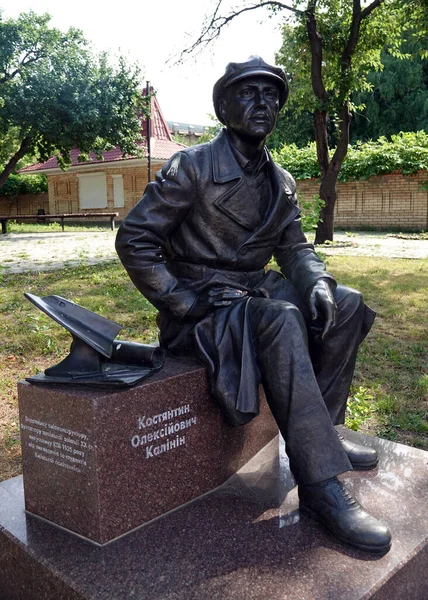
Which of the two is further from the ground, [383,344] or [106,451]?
[106,451]

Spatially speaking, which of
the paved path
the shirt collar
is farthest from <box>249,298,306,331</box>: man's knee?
the paved path

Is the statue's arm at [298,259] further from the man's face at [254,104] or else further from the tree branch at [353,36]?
the tree branch at [353,36]

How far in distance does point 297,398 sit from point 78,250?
12168mm

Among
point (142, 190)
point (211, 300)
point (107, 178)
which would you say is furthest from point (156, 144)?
point (211, 300)

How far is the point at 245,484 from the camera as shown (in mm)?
2682

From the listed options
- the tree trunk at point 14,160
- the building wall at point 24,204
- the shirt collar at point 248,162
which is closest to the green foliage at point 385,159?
the tree trunk at point 14,160

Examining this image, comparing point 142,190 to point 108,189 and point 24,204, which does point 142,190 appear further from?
point 24,204

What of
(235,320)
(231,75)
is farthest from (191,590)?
(231,75)

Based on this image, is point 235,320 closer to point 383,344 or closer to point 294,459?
point 294,459

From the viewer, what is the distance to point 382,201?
70.2 feet

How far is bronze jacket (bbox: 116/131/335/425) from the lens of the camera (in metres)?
2.49

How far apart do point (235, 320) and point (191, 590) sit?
972 millimetres

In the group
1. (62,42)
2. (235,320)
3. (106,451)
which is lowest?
(106,451)

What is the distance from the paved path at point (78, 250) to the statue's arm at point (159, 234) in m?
7.76
